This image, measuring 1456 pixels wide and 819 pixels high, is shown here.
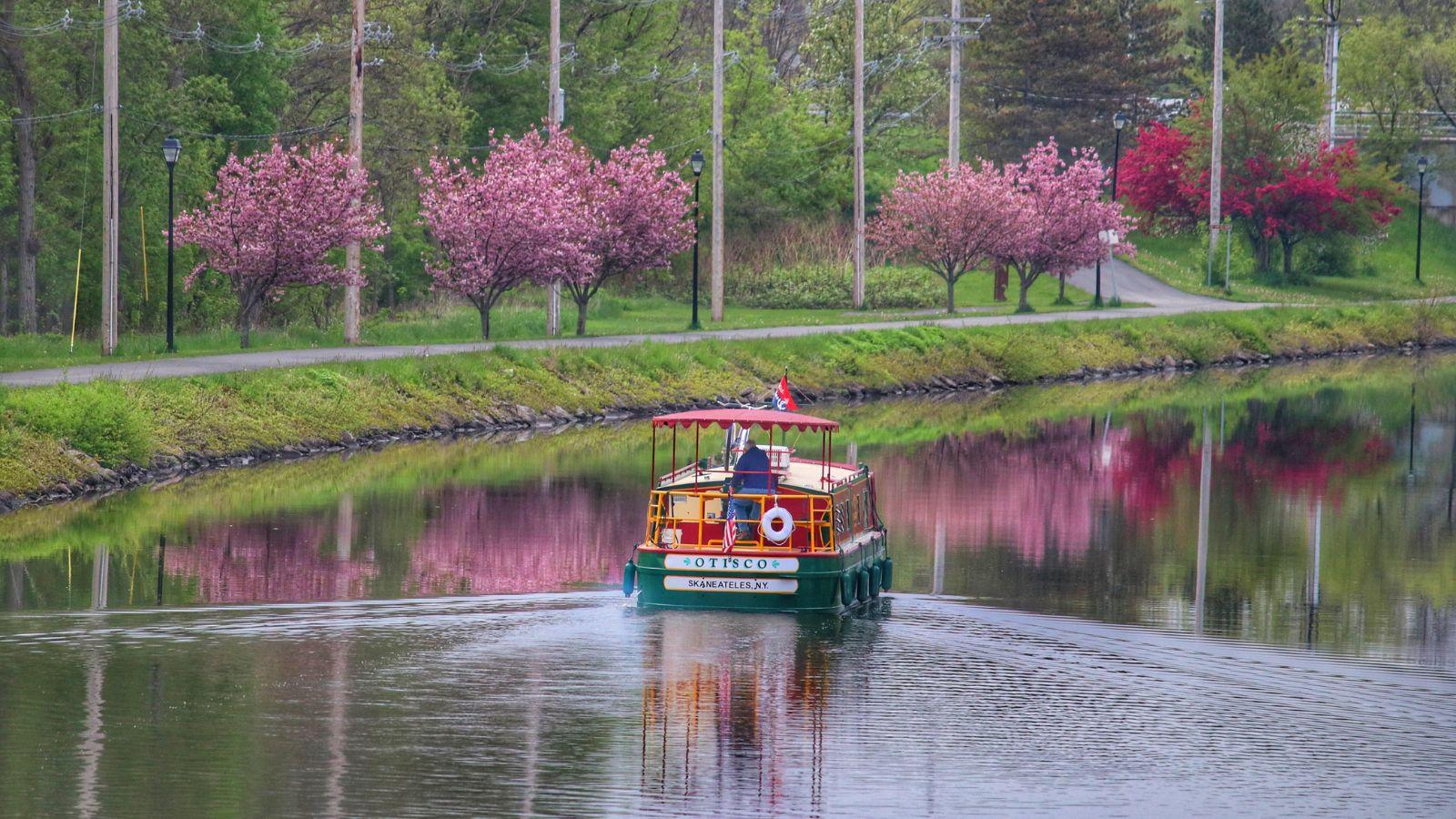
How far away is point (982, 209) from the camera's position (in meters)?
71.3

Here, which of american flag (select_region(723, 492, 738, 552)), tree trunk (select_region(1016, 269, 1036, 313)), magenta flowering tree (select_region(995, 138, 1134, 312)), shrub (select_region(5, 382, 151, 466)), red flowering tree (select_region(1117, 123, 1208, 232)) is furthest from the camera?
red flowering tree (select_region(1117, 123, 1208, 232))

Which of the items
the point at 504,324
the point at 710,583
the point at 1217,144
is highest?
the point at 1217,144

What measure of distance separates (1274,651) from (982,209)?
48556mm

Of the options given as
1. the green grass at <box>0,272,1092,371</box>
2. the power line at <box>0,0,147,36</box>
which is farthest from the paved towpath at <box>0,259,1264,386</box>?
the power line at <box>0,0,147,36</box>

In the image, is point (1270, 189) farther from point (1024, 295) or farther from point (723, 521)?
point (723, 521)

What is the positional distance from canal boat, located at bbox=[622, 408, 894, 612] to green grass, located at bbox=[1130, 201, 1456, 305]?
59.9m

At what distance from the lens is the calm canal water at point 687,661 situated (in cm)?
1786

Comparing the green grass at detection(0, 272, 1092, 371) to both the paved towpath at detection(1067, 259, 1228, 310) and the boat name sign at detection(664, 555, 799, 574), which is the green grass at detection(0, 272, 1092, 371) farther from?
the boat name sign at detection(664, 555, 799, 574)

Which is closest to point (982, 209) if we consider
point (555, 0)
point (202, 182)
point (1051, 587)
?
point (555, 0)

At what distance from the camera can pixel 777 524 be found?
82.3ft

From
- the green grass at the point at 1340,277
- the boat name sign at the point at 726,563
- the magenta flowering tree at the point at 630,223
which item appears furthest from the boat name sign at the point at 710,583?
the green grass at the point at 1340,277

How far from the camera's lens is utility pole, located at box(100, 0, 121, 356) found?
4588 cm

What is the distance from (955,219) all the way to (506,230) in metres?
21.7

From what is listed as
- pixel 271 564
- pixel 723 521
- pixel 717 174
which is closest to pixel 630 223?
pixel 717 174
